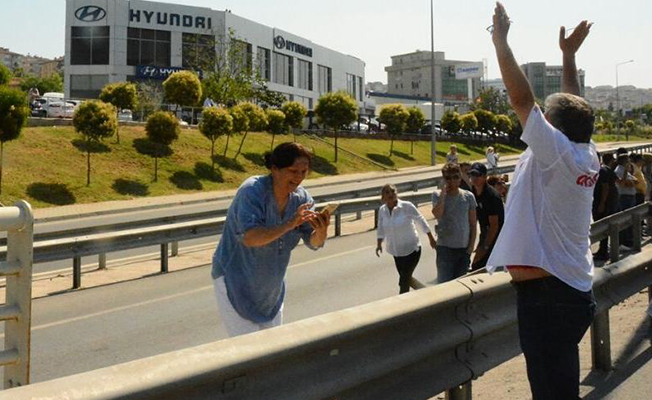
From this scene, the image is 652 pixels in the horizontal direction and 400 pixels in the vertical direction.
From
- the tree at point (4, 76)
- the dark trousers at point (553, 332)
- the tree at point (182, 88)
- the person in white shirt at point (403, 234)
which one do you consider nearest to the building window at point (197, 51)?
the tree at point (182, 88)

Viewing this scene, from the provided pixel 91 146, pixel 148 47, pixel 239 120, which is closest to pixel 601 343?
pixel 91 146

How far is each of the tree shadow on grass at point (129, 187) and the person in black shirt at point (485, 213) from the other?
930 inches

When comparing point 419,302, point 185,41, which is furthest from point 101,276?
point 185,41

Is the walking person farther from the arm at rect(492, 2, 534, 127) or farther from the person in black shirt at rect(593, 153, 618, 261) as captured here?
the arm at rect(492, 2, 534, 127)

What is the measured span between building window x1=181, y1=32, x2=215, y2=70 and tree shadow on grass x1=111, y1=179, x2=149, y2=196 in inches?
1071

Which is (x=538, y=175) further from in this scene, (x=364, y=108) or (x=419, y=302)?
(x=364, y=108)

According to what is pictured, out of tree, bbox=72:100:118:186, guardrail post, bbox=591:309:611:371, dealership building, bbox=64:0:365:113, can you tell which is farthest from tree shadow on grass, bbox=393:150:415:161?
guardrail post, bbox=591:309:611:371

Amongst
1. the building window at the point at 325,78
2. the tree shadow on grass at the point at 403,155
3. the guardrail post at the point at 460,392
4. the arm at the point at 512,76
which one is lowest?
the guardrail post at the point at 460,392

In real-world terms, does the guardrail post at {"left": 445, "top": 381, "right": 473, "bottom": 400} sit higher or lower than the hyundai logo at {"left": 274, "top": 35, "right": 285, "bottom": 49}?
lower

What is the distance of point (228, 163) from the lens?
1518 inches

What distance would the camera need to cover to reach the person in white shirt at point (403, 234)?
884cm

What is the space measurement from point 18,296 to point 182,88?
35853 mm

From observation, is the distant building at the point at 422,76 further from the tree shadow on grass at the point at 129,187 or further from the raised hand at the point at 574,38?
the raised hand at the point at 574,38

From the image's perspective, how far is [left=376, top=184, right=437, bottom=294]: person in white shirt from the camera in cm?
884
